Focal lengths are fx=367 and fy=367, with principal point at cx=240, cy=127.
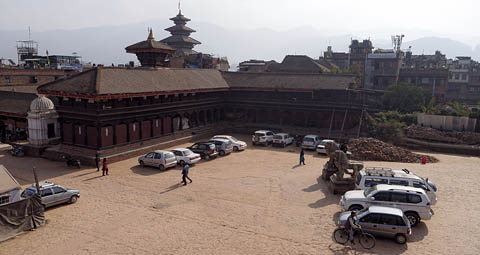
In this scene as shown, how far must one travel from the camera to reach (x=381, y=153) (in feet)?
108

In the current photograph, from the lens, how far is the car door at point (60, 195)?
20453mm

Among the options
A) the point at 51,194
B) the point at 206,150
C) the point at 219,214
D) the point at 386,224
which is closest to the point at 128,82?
the point at 206,150

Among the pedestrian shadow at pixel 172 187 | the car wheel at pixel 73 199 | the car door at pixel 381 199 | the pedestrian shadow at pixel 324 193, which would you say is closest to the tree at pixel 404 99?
the pedestrian shadow at pixel 324 193

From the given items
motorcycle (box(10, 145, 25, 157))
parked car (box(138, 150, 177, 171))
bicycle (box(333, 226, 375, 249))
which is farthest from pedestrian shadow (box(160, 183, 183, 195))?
motorcycle (box(10, 145, 25, 157))

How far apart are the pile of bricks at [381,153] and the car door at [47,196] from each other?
24525 mm

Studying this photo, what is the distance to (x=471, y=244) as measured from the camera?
16297 millimetres

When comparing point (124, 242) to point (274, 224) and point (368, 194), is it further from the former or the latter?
point (368, 194)

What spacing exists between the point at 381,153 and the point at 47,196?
26681mm

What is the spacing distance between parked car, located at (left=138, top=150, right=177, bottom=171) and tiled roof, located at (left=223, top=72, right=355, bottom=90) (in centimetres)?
2203

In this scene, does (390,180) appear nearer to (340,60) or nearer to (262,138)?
(262,138)

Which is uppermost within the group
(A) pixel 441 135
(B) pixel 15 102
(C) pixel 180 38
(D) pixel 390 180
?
(C) pixel 180 38

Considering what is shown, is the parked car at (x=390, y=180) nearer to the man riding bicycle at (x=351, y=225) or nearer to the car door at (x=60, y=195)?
the man riding bicycle at (x=351, y=225)

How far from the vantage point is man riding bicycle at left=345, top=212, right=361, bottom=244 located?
16125 mm

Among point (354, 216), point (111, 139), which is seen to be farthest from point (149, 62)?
point (354, 216)
